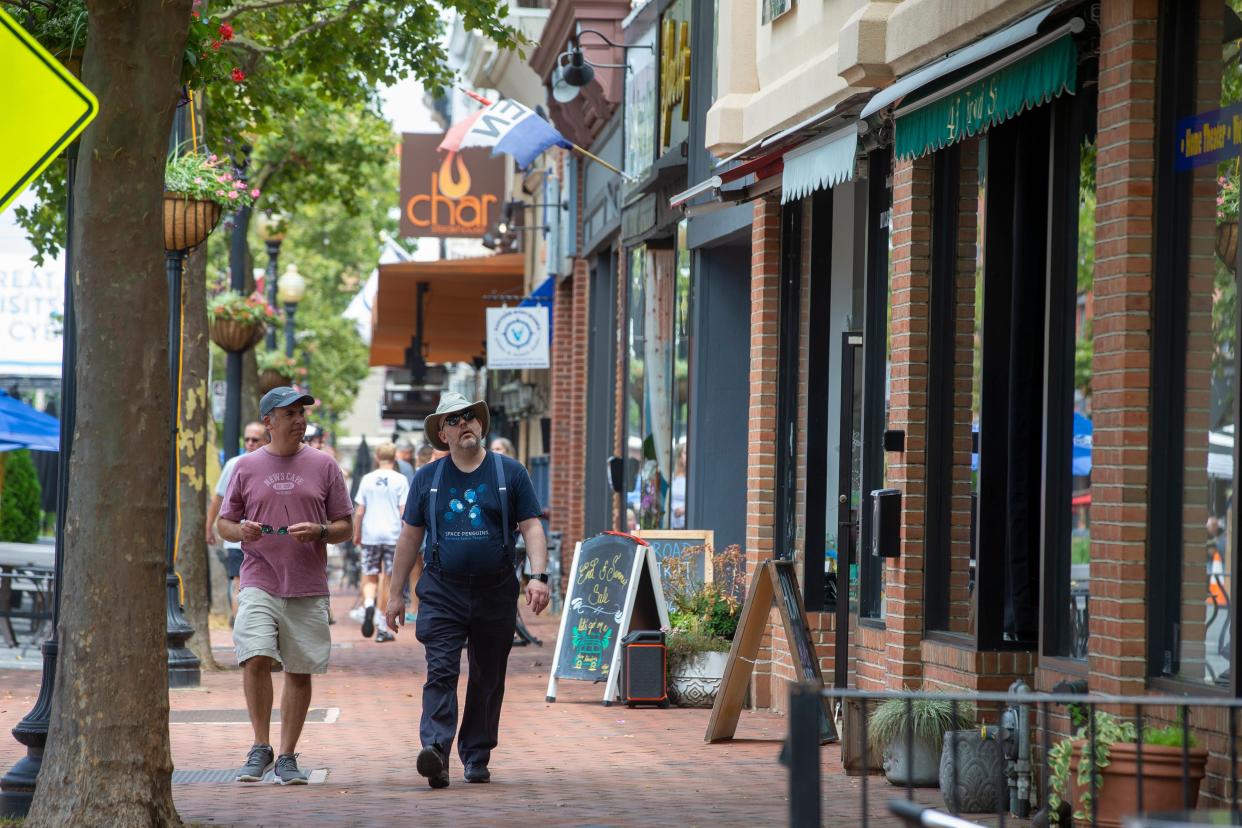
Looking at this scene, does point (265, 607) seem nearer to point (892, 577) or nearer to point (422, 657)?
point (892, 577)

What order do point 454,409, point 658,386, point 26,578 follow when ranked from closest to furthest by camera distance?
point 454,409
point 26,578
point 658,386

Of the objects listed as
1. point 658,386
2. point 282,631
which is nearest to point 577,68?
point 658,386

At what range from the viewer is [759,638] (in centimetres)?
1116

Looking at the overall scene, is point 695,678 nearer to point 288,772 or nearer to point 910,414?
point 910,414

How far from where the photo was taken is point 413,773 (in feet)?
32.8

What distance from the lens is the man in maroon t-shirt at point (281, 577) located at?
9.51 m

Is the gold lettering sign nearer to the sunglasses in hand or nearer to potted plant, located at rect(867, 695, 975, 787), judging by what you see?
the sunglasses in hand

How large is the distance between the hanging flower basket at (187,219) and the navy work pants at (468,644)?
4.87 metres

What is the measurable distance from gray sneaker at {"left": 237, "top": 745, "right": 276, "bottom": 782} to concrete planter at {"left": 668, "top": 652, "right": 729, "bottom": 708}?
453 cm

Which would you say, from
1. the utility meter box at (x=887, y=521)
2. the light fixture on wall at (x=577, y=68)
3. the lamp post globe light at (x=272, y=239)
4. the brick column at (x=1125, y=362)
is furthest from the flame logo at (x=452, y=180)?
the brick column at (x=1125, y=362)

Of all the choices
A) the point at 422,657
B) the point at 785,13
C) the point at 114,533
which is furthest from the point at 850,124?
the point at 422,657

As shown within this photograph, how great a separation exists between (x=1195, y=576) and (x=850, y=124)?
4318 mm

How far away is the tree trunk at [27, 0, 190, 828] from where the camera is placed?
7.04m

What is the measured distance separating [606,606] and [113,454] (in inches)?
283
